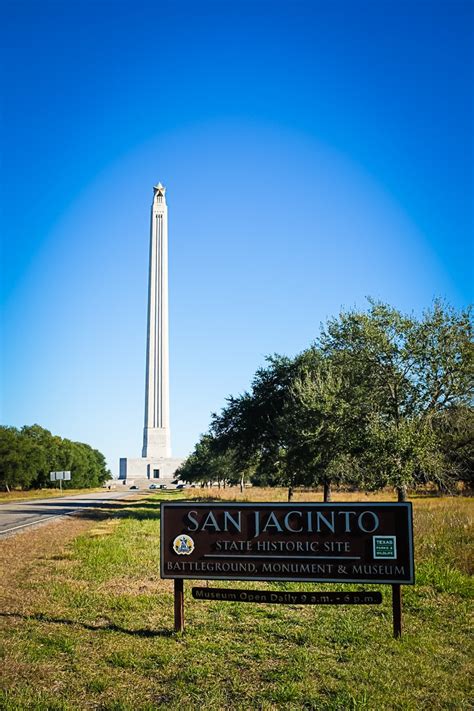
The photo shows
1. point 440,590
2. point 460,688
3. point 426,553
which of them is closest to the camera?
point 460,688

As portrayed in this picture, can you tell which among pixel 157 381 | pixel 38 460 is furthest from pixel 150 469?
pixel 38 460

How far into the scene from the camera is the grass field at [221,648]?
5.98 m

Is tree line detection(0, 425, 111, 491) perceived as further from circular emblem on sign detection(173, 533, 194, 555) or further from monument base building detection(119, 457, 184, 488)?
circular emblem on sign detection(173, 533, 194, 555)

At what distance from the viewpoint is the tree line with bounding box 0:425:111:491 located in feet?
231

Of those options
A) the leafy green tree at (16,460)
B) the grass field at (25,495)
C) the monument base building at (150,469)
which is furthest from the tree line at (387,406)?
the monument base building at (150,469)

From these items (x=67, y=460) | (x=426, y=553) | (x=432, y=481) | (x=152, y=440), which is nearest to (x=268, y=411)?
(x=432, y=481)

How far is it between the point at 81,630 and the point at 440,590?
5.71m

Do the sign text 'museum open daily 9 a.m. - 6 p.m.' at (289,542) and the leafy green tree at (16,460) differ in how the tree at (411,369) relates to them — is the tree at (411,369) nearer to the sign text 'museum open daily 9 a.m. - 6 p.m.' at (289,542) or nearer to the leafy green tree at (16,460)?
the sign text 'museum open daily 9 a.m. - 6 p.m.' at (289,542)

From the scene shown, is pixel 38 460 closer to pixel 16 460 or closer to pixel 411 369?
pixel 16 460

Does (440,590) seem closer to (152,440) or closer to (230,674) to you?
(230,674)

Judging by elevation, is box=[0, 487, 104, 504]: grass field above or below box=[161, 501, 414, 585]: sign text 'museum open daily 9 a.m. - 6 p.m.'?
below

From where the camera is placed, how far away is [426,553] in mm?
13227

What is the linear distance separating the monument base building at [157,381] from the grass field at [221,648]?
10476cm

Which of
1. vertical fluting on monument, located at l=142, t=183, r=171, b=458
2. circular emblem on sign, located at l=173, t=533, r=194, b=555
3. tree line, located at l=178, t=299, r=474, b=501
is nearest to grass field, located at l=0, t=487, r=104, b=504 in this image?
tree line, located at l=178, t=299, r=474, b=501
